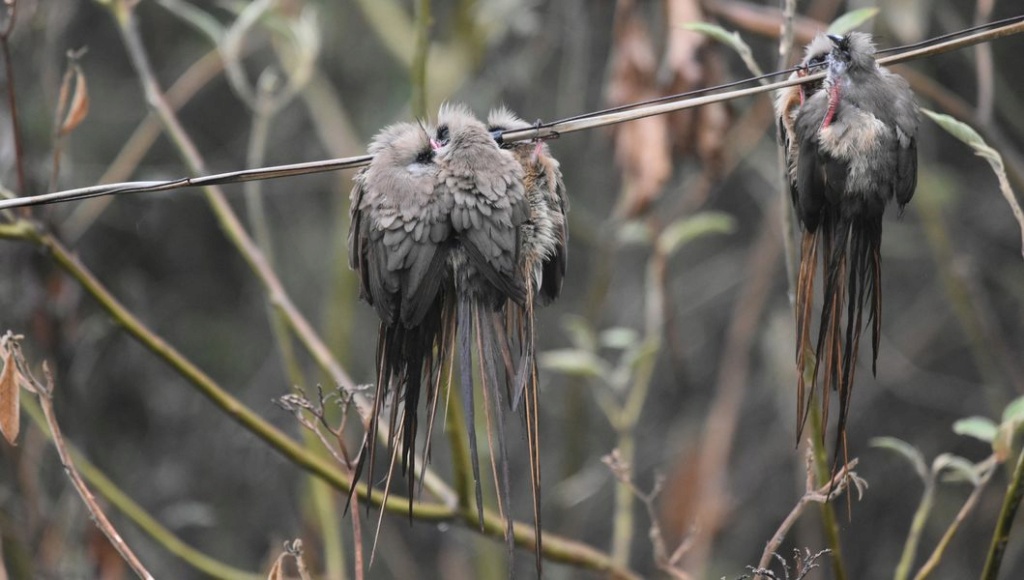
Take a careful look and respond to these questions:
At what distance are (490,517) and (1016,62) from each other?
3.84 metres

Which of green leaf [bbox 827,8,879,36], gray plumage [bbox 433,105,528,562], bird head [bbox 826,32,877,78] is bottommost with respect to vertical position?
gray plumage [bbox 433,105,528,562]

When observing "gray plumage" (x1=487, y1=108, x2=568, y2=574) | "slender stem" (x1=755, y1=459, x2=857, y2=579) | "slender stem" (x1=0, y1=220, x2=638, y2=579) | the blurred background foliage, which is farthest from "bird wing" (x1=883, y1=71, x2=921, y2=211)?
the blurred background foliage

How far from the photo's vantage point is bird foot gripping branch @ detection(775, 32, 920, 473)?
178cm

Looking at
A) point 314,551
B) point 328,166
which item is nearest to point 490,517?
point 328,166

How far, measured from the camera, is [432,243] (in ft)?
5.88

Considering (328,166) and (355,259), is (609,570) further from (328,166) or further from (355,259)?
(328,166)

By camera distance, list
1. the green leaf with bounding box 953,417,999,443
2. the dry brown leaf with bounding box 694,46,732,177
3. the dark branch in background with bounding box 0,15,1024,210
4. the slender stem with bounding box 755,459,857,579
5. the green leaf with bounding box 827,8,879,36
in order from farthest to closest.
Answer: the dry brown leaf with bounding box 694,46,732,177 → the green leaf with bounding box 953,417,999,443 → the green leaf with bounding box 827,8,879,36 → the slender stem with bounding box 755,459,857,579 → the dark branch in background with bounding box 0,15,1024,210

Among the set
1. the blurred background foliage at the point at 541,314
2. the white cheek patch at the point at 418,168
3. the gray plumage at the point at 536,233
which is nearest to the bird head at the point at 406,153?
the white cheek patch at the point at 418,168

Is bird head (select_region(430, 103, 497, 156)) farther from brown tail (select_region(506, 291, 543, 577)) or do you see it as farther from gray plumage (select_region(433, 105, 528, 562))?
brown tail (select_region(506, 291, 543, 577))

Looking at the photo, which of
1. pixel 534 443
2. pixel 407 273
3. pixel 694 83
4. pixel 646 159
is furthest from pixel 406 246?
pixel 694 83

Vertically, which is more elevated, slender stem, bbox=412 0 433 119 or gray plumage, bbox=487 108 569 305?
slender stem, bbox=412 0 433 119

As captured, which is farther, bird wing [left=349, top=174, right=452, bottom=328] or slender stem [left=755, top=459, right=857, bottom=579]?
slender stem [left=755, top=459, right=857, bottom=579]

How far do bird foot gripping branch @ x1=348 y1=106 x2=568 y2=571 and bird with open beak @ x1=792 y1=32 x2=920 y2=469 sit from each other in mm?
466

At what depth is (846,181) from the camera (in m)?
1.78
